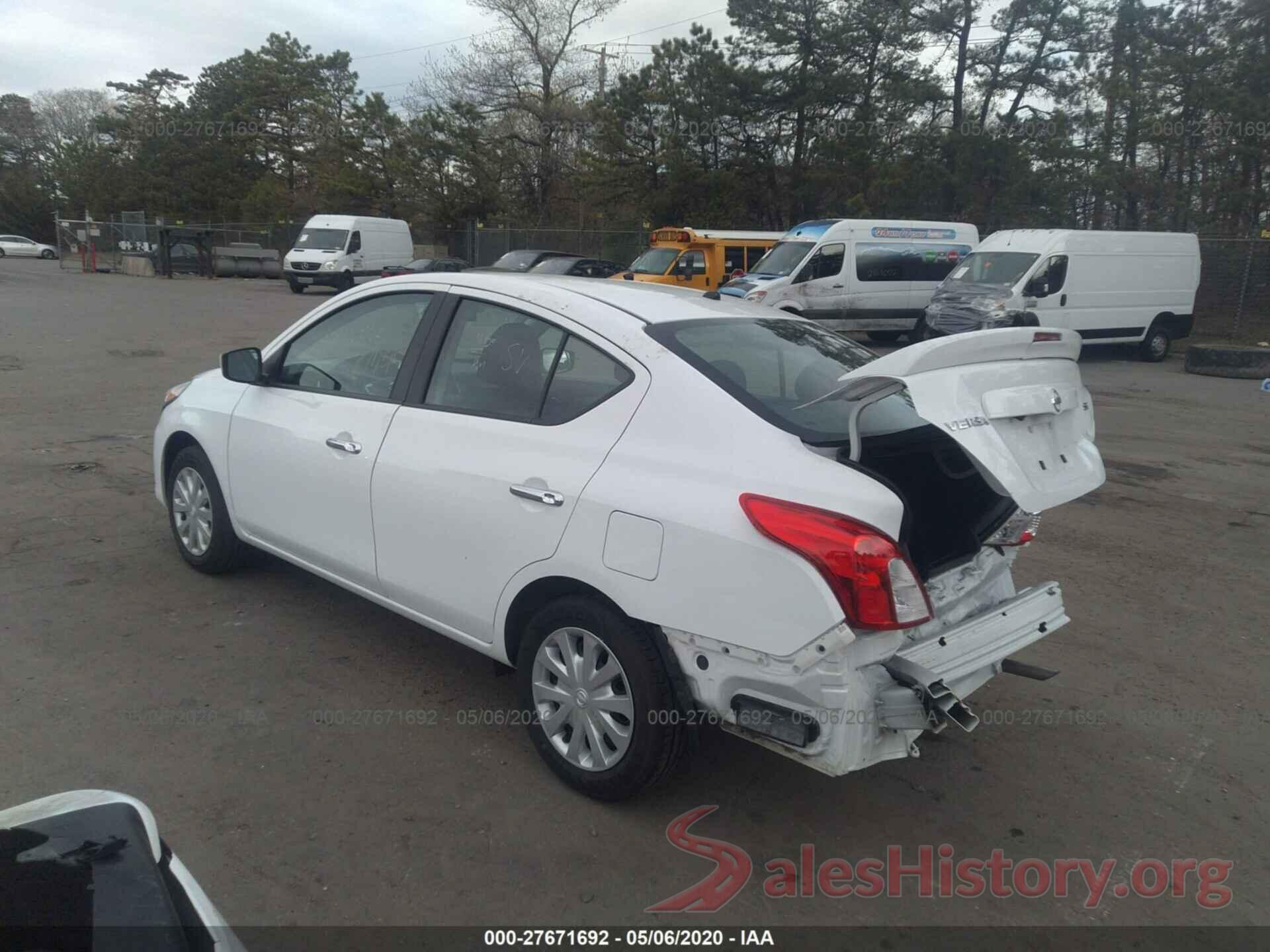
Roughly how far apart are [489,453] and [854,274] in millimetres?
17564

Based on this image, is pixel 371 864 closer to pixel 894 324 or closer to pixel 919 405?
pixel 919 405

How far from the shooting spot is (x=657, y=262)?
22688 mm

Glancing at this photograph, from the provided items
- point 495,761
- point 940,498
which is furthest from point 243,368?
point 940,498

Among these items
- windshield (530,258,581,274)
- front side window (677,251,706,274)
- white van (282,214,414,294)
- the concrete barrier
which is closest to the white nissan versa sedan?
the concrete barrier

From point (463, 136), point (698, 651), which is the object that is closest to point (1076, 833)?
point (698, 651)

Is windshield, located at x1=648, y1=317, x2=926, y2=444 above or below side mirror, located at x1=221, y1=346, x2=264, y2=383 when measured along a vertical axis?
above

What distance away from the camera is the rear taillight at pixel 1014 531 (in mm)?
3596

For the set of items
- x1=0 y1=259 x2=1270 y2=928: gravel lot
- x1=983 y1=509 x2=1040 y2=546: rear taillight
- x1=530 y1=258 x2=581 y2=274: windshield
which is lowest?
x1=0 y1=259 x2=1270 y2=928: gravel lot

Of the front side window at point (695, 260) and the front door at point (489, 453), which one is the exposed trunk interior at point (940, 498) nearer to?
the front door at point (489, 453)

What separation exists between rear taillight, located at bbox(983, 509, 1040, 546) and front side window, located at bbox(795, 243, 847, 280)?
1646 centimetres

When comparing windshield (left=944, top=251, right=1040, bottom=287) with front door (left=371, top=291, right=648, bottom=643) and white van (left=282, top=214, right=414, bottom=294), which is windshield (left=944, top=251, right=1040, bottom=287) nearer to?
front door (left=371, top=291, right=648, bottom=643)

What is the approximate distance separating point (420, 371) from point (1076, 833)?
299 centimetres

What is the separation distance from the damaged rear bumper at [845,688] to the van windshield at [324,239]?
30.0 meters

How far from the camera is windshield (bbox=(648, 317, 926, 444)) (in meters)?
3.23
